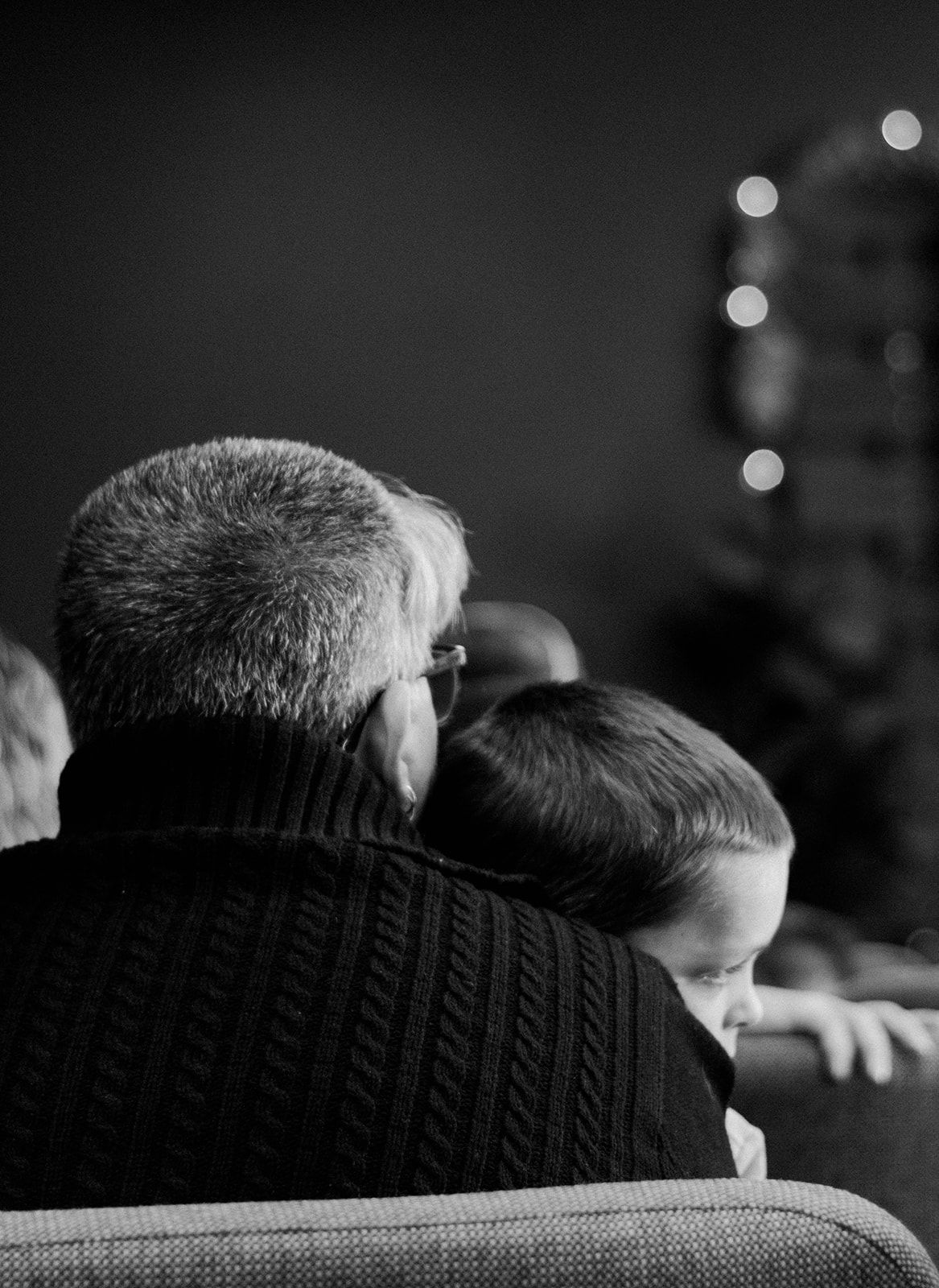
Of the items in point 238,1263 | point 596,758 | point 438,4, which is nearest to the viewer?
point 238,1263

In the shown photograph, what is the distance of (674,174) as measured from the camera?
4.34 meters

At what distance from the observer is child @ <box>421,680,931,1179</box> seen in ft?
3.40

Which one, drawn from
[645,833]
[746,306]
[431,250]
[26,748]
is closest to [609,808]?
[645,833]

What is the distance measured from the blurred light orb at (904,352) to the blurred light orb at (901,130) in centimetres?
61

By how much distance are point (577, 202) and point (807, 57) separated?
0.93m

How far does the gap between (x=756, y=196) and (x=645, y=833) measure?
377cm

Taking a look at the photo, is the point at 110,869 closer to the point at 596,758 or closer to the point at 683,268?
the point at 596,758

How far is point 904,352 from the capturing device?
4484 mm

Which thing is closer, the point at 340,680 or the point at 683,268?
the point at 340,680

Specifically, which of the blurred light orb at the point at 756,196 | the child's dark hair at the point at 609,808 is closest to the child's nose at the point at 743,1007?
the child's dark hair at the point at 609,808

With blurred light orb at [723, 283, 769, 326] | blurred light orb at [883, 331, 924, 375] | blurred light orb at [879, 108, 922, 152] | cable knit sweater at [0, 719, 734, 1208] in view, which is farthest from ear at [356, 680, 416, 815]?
blurred light orb at [879, 108, 922, 152]

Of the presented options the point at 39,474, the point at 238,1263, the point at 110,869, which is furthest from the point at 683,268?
the point at 238,1263

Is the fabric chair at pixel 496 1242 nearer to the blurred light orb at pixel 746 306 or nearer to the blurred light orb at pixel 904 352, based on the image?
the blurred light orb at pixel 746 306

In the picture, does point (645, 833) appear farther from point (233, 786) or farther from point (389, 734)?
point (233, 786)
